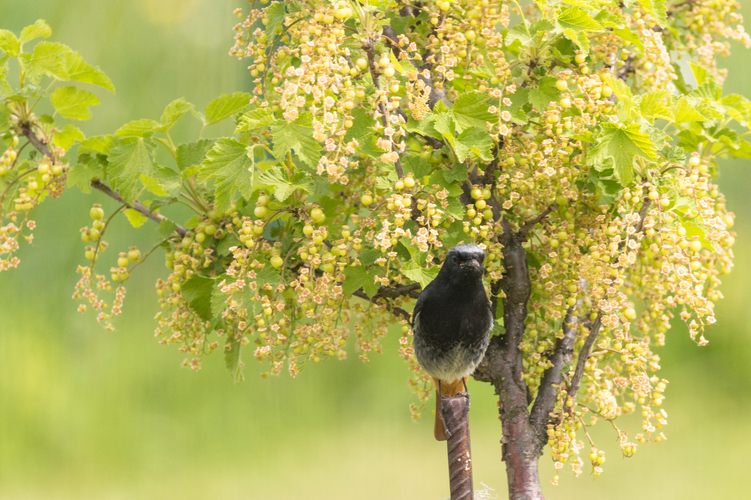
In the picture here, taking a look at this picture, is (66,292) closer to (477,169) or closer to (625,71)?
(477,169)

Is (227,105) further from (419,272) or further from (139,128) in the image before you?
(419,272)

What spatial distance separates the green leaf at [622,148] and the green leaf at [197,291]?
0.80 metres

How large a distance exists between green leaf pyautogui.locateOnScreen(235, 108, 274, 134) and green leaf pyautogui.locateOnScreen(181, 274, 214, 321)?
0.37m

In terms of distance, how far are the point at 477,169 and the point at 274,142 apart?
1.63 ft

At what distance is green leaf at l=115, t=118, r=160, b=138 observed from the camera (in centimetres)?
137

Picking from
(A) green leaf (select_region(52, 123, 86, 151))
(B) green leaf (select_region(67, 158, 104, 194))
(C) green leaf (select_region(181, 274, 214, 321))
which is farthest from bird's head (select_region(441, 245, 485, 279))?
(A) green leaf (select_region(52, 123, 86, 151))

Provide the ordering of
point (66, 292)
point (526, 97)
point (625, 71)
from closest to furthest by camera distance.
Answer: point (526, 97), point (625, 71), point (66, 292)

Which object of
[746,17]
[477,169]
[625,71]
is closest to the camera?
[477,169]

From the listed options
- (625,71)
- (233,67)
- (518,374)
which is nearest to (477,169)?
(518,374)

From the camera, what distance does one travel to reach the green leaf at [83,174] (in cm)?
137

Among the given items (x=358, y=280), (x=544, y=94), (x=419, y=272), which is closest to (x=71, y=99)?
(x=358, y=280)

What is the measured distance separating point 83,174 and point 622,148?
3.51ft

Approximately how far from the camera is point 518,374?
1.56 meters

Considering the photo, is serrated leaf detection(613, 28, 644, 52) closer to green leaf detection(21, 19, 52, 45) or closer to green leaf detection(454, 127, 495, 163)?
green leaf detection(454, 127, 495, 163)
